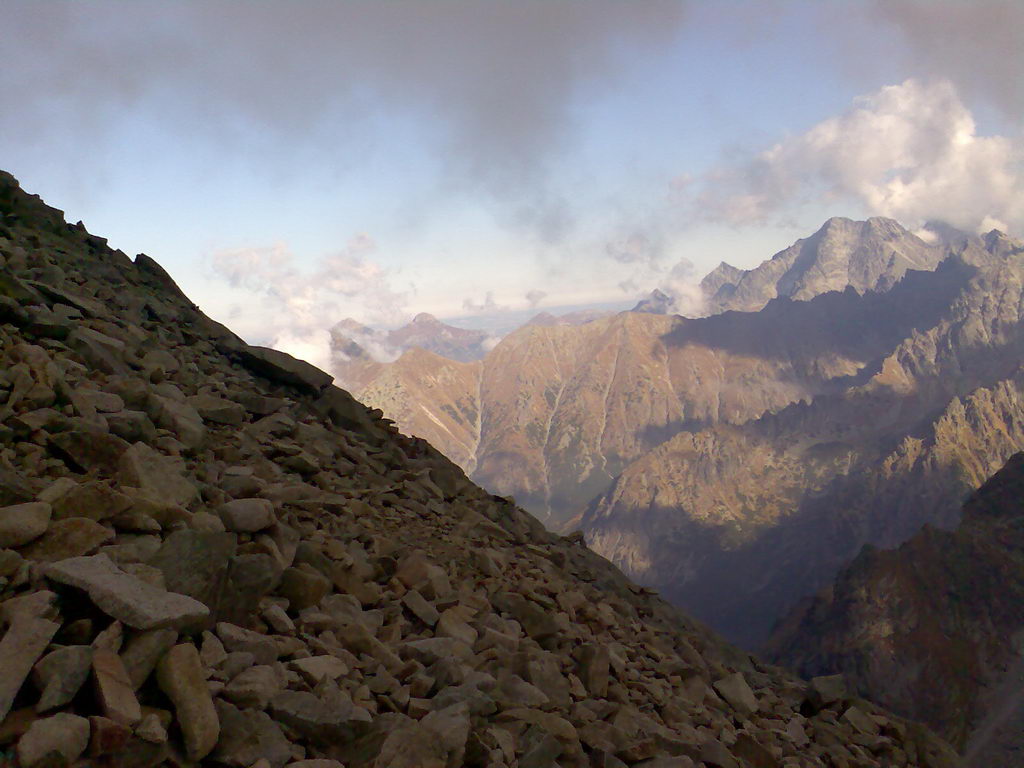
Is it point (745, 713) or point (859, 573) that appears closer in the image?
point (745, 713)

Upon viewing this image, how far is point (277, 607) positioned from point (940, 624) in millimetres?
195408

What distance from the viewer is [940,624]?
161 meters

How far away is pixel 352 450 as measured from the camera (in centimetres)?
2097

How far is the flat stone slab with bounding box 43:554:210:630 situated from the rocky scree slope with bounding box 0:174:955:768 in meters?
0.03

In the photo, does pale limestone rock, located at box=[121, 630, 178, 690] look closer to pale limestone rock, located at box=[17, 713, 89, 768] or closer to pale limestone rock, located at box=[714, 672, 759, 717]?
pale limestone rock, located at box=[17, 713, 89, 768]

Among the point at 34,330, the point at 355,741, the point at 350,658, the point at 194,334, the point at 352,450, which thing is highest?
the point at 194,334

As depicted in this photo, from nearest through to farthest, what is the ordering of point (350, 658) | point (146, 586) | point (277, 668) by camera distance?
point (146, 586)
point (277, 668)
point (350, 658)

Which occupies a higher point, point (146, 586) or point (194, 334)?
point (194, 334)

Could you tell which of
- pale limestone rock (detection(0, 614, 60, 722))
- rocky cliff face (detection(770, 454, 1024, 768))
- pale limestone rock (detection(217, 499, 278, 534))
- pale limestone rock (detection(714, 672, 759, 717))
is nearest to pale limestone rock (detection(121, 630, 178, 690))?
pale limestone rock (detection(0, 614, 60, 722))

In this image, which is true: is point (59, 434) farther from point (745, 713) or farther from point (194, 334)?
point (745, 713)

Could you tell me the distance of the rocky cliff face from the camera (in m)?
139

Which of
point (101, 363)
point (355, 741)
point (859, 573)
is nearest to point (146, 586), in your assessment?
point (355, 741)

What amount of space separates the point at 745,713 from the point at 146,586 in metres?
15.0

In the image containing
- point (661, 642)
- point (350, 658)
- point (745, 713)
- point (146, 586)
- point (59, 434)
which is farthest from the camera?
point (661, 642)
